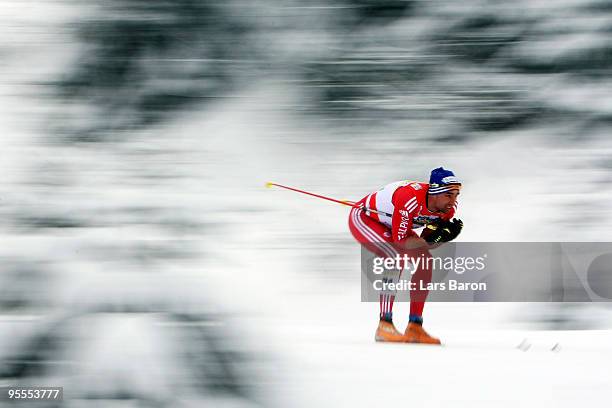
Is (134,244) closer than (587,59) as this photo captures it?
Yes

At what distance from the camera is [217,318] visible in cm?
346

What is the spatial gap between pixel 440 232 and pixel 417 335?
1.61 ft

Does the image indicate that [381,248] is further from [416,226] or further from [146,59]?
[146,59]

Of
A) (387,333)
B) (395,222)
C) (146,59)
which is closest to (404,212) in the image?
(395,222)

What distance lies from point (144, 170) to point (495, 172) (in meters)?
1.87

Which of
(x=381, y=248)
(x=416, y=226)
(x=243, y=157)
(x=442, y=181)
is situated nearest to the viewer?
(x=442, y=181)

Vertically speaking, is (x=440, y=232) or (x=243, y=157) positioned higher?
(x=243, y=157)

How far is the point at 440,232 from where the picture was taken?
12.6ft

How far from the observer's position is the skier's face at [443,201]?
3811 mm

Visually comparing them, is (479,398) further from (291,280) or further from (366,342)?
(291,280)

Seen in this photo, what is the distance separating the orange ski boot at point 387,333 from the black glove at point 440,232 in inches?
17.2

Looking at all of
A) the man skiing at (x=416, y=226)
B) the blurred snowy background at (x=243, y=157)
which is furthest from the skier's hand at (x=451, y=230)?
the blurred snowy background at (x=243, y=157)

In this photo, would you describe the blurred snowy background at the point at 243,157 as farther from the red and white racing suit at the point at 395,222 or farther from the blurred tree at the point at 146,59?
the red and white racing suit at the point at 395,222

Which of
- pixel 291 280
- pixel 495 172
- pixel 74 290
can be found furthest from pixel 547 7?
pixel 74 290
